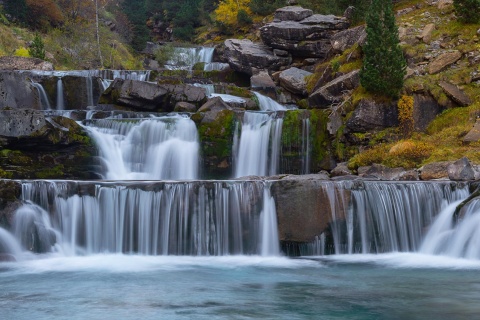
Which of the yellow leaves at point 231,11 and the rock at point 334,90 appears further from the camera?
the yellow leaves at point 231,11

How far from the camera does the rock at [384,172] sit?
61.9ft

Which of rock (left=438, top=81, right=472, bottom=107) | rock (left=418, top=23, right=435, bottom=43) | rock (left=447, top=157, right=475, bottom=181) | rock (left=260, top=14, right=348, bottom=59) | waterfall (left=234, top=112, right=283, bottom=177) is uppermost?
rock (left=260, top=14, right=348, bottom=59)

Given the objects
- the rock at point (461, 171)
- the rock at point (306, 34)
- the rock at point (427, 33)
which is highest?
the rock at point (306, 34)

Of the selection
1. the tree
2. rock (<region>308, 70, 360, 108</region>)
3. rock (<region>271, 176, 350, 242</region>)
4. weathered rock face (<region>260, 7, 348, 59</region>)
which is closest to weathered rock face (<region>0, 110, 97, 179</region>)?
rock (<region>271, 176, 350, 242</region>)

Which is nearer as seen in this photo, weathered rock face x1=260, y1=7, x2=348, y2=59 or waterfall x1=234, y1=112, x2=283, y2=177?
waterfall x1=234, y1=112, x2=283, y2=177

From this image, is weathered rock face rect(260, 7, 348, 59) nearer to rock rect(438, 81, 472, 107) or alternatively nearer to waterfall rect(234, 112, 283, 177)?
rock rect(438, 81, 472, 107)

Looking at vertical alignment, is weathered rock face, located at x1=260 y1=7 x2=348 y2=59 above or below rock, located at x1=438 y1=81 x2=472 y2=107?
above

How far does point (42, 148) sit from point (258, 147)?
27.0 ft

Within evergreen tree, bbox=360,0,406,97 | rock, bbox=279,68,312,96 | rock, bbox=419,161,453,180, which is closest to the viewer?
rock, bbox=419,161,453,180

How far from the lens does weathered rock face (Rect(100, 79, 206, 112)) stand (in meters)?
24.8

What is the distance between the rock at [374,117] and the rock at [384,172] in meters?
2.82

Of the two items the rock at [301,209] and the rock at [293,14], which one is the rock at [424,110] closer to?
the rock at [301,209]

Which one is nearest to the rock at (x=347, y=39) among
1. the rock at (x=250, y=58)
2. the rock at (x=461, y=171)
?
the rock at (x=250, y=58)

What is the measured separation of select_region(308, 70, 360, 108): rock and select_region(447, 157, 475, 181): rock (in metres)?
7.67
